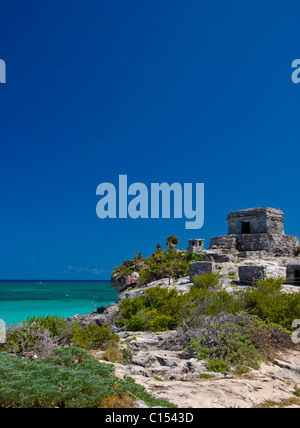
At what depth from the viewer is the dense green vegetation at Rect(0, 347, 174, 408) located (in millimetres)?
3787

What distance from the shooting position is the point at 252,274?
51.5 ft

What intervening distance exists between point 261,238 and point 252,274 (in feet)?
31.2

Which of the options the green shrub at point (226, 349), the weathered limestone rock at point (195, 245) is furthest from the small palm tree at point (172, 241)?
the green shrub at point (226, 349)

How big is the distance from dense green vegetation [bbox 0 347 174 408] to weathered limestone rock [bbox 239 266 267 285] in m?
12.0

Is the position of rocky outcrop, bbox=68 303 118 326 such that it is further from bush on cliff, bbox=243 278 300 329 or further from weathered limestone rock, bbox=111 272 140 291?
bush on cliff, bbox=243 278 300 329

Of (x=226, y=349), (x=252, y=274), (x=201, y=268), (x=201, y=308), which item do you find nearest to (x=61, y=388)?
(x=226, y=349)

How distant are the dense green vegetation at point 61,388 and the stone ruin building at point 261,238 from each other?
20.3 metres

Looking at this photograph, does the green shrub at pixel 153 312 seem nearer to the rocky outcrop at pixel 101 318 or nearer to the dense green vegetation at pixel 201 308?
the dense green vegetation at pixel 201 308

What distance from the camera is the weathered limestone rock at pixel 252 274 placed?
50.9 ft

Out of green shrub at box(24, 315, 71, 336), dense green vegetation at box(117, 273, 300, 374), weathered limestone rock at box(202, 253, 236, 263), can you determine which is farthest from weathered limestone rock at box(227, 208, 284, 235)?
green shrub at box(24, 315, 71, 336)

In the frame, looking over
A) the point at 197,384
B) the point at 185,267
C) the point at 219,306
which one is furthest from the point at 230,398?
the point at 185,267
